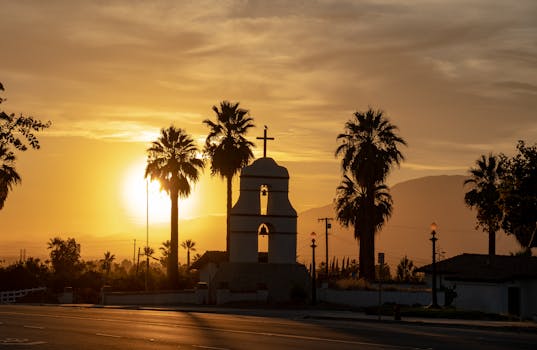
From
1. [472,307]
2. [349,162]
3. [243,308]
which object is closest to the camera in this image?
[243,308]

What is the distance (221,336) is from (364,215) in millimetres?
43992

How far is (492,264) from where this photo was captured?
61906mm

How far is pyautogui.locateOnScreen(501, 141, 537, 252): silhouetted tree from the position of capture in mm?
44875

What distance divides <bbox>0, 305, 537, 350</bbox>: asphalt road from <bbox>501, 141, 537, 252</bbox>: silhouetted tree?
10185mm

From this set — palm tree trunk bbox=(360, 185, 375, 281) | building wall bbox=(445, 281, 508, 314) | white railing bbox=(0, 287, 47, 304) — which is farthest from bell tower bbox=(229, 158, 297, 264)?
white railing bbox=(0, 287, 47, 304)

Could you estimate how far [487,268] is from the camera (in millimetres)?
61312

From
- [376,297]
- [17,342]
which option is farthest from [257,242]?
[17,342]

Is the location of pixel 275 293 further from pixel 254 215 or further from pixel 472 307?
pixel 472 307

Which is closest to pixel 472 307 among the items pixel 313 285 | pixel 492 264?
pixel 492 264

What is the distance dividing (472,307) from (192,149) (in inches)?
1141

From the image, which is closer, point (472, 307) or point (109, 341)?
point (109, 341)

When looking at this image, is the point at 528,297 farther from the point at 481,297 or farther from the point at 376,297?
the point at 376,297

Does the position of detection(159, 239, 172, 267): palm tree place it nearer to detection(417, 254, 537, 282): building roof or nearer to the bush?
the bush

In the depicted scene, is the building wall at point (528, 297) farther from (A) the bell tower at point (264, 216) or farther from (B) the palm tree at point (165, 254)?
(B) the palm tree at point (165, 254)
